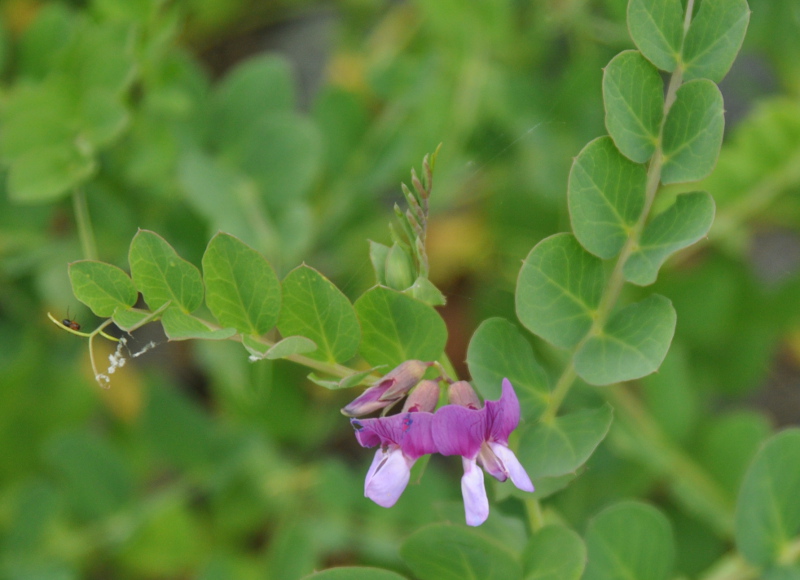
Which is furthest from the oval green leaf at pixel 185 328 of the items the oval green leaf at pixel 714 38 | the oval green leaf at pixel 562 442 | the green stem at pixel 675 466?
the green stem at pixel 675 466

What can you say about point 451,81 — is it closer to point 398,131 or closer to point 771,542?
point 398,131

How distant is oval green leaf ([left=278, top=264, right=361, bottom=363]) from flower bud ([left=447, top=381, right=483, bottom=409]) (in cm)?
13

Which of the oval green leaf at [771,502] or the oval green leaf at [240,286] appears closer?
the oval green leaf at [240,286]

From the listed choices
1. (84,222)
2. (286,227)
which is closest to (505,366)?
(286,227)

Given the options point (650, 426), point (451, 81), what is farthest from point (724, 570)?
point (451, 81)

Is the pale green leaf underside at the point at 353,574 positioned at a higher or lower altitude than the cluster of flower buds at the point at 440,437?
lower

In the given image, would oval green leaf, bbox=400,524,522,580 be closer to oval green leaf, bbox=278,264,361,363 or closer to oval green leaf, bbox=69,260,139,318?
oval green leaf, bbox=278,264,361,363

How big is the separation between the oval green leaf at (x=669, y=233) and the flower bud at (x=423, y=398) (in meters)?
0.27

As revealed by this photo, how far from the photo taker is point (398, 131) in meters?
1.85

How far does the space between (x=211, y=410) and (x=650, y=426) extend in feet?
4.96

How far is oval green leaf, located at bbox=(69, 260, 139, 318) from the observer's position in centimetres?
86

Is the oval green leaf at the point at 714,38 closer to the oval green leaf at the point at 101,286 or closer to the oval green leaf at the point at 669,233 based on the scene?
the oval green leaf at the point at 669,233

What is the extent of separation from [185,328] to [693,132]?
0.61 m

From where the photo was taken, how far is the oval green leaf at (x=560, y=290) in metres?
0.89
